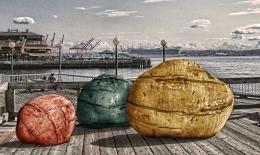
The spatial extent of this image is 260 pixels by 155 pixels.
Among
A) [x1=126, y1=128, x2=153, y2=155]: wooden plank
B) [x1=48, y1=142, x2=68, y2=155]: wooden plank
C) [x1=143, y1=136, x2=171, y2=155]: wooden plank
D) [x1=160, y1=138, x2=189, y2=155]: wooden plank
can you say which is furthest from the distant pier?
[x1=160, y1=138, x2=189, y2=155]: wooden plank

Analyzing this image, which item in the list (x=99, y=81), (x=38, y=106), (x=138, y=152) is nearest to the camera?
(x=138, y=152)

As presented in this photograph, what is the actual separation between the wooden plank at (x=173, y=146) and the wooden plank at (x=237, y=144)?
0.97 meters

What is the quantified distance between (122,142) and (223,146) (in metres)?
1.84

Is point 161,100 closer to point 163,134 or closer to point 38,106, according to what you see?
point 163,134

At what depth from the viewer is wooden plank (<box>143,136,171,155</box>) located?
6.39 metres

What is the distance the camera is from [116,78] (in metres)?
8.61

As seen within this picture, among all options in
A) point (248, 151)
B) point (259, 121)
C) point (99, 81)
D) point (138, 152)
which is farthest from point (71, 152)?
point (259, 121)

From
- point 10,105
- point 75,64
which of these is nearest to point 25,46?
point 75,64

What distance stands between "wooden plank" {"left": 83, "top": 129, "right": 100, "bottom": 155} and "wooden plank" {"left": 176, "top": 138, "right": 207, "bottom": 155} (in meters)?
1.54

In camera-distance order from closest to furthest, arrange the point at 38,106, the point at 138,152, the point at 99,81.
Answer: the point at 138,152, the point at 38,106, the point at 99,81

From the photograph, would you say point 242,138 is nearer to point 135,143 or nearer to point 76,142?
point 135,143

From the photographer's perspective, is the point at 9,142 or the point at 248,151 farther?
the point at 9,142

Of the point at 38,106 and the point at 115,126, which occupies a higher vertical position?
the point at 38,106

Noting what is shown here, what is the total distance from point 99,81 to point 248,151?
3574 millimetres
